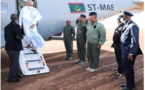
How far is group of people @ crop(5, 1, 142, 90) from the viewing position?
14.4ft

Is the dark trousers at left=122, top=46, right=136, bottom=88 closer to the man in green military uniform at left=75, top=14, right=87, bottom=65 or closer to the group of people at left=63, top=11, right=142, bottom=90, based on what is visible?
the group of people at left=63, top=11, right=142, bottom=90

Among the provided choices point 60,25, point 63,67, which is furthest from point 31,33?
point 60,25

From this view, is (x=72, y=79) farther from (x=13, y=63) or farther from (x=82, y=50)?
(x=82, y=50)

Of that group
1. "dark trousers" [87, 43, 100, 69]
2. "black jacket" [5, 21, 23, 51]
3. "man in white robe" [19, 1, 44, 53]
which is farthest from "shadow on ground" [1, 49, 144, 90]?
"man in white robe" [19, 1, 44, 53]

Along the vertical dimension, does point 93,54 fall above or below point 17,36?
below

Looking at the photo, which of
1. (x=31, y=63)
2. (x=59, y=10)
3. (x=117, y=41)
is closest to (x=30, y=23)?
(x=31, y=63)

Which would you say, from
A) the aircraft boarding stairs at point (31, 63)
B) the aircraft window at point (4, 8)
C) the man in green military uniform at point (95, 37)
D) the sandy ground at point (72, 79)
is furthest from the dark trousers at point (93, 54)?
the aircraft window at point (4, 8)

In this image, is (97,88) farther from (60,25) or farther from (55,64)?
(60,25)

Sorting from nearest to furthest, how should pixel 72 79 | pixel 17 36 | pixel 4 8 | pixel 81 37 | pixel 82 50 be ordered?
pixel 17 36 < pixel 72 79 < pixel 4 8 < pixel 81 37 < pixel 82 50

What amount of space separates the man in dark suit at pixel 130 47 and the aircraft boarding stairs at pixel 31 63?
9.04 feet

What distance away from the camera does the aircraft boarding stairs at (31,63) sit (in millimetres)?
5926

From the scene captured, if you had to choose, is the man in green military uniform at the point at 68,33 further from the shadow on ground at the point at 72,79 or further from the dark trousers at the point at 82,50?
the shadow on ground at the point at 72,79

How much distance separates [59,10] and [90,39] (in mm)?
2520

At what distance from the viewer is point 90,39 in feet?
20.1
